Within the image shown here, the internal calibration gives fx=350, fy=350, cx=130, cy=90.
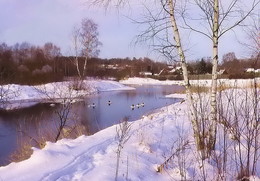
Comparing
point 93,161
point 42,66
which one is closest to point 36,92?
point 42,66

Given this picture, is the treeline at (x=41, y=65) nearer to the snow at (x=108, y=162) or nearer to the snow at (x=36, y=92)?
the snow at (x=36, y=92)

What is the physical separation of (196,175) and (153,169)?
→ 62 cm

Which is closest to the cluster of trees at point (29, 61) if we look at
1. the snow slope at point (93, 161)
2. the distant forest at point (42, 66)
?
the distant forest at point (42, 66)

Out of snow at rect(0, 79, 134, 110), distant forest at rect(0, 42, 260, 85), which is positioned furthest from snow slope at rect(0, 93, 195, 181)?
distant forest at rect(0, 42, 260, 85)

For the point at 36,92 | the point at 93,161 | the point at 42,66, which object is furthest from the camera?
the point at 42,66

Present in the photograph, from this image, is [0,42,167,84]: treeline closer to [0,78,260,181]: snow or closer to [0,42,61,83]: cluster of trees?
[0,42,61,83]: cluster of trees

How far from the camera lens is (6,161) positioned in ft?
25.5

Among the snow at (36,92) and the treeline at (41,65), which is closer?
the snow at (36,92)

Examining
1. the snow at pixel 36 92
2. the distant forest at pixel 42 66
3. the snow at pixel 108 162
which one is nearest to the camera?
the snow at pixel 108 162

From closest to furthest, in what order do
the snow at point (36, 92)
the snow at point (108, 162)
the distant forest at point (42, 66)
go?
the snow at point (108, 162)
the snow at point (36, 92)
the distant forest at point (42, 66)

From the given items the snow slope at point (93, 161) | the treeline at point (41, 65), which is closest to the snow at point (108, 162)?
the snow slope at point (93, 161)

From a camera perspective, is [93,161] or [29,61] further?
[29,61]

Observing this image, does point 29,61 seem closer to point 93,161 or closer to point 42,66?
point 42,66

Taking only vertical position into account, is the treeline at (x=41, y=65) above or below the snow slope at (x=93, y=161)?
above
